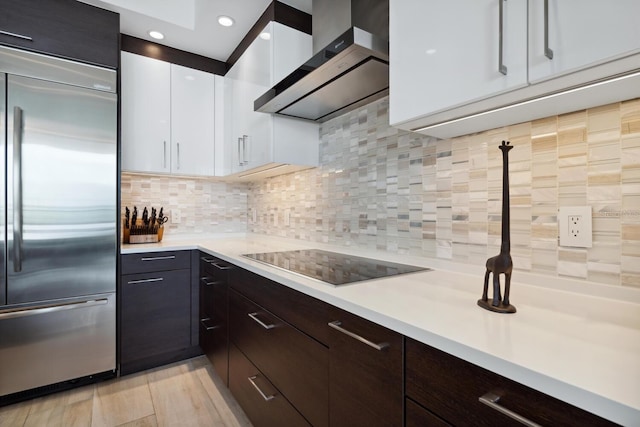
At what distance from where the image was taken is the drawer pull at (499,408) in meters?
0.51

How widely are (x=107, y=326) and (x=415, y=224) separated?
1978mm

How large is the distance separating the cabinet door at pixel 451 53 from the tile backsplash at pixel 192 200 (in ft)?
7.45

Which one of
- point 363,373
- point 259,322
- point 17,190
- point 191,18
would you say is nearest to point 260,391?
point 259,322

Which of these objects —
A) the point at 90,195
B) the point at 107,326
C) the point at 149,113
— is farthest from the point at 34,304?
the point at 149,113

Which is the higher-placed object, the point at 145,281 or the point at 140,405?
the point at 145,281

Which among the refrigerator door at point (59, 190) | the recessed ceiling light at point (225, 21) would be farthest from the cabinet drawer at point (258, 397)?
the recessed ceiling light at point (225, 21)

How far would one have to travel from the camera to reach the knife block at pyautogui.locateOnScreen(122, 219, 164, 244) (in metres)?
2.39

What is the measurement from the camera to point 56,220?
1.80m

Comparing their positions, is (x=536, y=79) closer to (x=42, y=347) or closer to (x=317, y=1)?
(x=317, y=1)

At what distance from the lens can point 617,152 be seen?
90 cm

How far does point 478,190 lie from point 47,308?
2.36 m

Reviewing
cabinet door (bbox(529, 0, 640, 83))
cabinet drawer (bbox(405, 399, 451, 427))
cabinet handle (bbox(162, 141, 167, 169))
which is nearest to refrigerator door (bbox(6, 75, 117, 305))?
cabinet handle (bbox(162, 141, 167, 169))

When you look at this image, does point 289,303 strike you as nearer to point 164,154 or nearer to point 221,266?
point 221,266

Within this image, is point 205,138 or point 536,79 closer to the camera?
point 536,79
